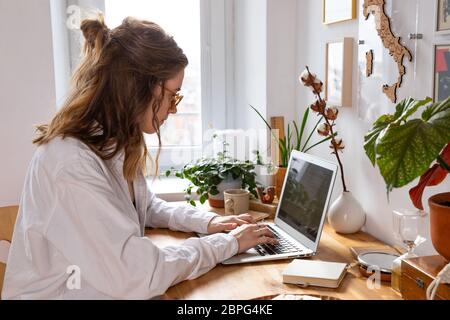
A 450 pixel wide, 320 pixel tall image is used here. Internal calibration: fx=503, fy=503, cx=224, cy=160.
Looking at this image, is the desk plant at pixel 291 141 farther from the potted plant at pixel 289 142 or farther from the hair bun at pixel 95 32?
the hair bun at pixel 95 32

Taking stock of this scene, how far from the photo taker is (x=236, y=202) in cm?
187

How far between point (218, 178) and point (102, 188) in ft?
2.81

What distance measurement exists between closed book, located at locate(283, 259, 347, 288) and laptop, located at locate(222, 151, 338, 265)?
0.11m

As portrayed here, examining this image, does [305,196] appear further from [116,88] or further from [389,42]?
[116,88]

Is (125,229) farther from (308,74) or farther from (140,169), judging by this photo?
(308,74)

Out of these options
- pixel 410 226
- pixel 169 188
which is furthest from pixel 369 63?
pixel 169 188

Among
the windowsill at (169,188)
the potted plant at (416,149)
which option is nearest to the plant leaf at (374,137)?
the potted plant at (416,149)

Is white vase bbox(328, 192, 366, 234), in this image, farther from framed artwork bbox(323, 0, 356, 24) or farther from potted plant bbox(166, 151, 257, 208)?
framed artwork bbox(323, 0, 356, 24)

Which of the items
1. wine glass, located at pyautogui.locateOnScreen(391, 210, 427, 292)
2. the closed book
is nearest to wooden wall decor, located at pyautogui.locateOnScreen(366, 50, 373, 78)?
wine glass, located at pyautogui.locateOnScreen(391, 210, 427, 292)
